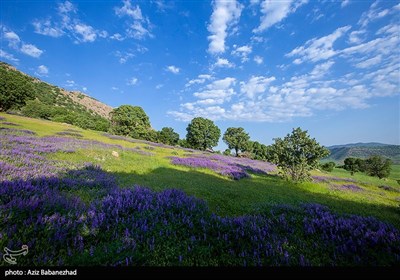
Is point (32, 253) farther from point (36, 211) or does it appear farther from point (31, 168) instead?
point (31, 168)

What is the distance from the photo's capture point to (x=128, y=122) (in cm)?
7169

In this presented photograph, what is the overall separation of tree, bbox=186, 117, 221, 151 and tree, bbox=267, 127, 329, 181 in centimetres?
6418

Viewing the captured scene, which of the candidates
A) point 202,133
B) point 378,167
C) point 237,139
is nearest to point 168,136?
point 202,133

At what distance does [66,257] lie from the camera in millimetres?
3006

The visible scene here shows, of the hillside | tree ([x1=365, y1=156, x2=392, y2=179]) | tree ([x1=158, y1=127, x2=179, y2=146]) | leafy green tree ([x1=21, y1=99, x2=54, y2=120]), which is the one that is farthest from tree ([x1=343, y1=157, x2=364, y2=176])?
the hillside

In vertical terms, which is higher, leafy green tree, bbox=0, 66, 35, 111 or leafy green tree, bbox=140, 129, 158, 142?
leafy green tree, bbox=0, 66, 35, 111

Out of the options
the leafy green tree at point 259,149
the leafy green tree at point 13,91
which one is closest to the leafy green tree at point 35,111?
the leafy green tree at point 13,91

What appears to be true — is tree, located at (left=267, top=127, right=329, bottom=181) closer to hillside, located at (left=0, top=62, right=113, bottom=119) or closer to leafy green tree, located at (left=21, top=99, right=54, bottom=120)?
leafy green tree, located at (left=21, top=99, right=54, bottom=120)

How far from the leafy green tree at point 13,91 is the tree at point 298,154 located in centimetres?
5174

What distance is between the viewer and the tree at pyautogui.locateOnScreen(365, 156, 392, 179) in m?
49.2

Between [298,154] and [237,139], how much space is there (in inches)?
2773

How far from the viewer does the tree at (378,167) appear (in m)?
49.2

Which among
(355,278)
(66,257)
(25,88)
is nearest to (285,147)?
(355,278)

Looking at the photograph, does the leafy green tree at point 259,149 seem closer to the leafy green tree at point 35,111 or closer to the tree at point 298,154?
the tree at point 298,154
